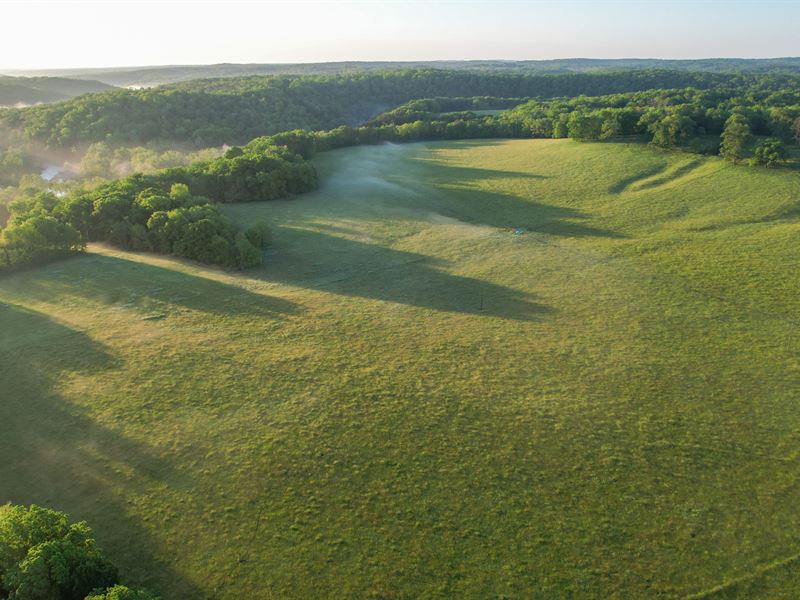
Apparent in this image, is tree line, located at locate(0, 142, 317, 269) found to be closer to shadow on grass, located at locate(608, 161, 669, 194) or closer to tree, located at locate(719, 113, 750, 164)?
shadow on grass, located at locate(608, 161, 669, 194)

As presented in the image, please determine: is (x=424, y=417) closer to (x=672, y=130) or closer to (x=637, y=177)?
(x=637, y=177)

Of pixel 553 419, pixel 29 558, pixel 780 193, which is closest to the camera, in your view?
pixel 29 558

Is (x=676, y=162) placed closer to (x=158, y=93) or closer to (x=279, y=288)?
(x=279, y=288)

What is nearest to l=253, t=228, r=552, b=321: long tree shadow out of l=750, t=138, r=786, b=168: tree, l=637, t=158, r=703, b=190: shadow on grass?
l=637, t=158, r=703, b=190: shadow on grass

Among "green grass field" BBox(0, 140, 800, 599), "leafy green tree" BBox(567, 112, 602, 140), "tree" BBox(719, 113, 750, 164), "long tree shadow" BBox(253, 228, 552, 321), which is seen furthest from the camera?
"leafy green tree" BBox(567, 112, 602, 140)

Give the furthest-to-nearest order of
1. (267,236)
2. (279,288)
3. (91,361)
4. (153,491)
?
(267,236) < (279,288) < (91,361) < (153,491)

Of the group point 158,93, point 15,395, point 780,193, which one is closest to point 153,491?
point 15,395
